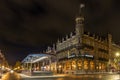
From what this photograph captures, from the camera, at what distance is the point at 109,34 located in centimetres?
10138

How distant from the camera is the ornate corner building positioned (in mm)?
83750

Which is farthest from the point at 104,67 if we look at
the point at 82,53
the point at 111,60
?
the point at 82,53

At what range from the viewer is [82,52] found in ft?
276

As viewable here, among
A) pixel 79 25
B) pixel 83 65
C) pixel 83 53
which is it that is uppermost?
pixel 79 25

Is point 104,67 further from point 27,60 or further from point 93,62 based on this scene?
point 27,60

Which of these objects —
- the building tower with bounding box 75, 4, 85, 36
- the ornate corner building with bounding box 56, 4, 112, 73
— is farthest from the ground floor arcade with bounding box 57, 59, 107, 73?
the building tower with bounding box 75, 4, 85, 36

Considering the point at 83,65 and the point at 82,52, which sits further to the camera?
the point at 82,52

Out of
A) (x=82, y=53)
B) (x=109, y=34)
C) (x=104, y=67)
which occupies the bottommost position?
(x=104, y=67)

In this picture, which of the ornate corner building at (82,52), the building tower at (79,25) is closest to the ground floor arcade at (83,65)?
the ornate corner building at (82,52)

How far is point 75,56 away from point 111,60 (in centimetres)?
2401

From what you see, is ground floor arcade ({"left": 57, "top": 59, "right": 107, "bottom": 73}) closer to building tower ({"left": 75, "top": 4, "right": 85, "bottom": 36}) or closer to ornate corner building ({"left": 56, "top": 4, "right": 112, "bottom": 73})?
ornate corner building ({"left": 56, "top": 4, "right": 112, "bottom": 73})

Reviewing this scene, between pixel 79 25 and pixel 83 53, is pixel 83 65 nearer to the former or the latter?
pixel 83 53

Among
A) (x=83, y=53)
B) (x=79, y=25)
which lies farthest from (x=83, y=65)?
(x=79, y=25)

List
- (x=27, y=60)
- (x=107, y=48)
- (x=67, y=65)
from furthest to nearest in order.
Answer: (x=107, y=48) < (x=67, y=65) < (x=27, y=60)
